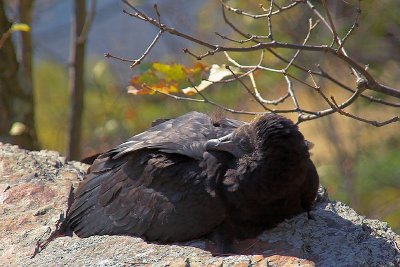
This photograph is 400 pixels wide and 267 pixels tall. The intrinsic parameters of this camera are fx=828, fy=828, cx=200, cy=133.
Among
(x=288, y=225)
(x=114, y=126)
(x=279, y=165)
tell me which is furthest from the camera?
(x=114, y=126)

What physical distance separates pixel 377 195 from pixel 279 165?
17.9 ft

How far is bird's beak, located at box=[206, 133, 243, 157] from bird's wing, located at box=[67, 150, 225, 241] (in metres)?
0.12

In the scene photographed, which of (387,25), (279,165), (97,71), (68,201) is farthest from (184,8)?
(279,165)

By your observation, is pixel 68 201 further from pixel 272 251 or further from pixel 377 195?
pixel 377 195

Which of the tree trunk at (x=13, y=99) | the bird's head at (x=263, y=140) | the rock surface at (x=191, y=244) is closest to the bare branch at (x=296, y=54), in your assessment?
→ the bird's head at (x=263, y=140)

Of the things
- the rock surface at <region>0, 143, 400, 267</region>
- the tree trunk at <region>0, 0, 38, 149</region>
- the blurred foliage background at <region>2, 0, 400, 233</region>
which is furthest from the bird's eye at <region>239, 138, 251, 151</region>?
the blurred foliage background at <region>2, 0, 400, 233</region>

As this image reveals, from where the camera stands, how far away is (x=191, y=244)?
3986mm

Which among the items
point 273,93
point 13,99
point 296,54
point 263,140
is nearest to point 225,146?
point 263,140

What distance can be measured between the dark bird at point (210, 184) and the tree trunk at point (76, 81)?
2.69 meters

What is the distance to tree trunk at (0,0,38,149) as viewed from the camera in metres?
6.20

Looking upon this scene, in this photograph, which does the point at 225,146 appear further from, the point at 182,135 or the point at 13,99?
the point at 13,99

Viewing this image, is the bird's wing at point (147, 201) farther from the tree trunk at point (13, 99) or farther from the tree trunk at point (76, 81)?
the tree trunk at point (76, 81)

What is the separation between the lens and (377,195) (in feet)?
29.8

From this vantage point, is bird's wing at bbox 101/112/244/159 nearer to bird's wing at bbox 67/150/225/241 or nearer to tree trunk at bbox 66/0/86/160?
bird's wing at bbox 67/150/225/241
